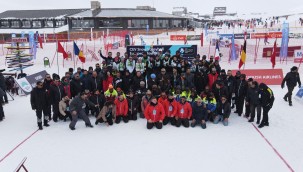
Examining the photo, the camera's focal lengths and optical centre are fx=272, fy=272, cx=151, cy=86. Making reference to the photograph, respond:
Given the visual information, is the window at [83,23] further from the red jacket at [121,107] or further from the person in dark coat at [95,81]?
the red jacket at [121,107]

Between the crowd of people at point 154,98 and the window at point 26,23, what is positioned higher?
the window at point 26,23

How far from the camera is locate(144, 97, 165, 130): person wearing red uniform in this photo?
9166mm

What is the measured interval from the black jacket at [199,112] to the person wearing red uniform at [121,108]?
244 centimetres

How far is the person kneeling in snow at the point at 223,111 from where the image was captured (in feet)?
30.7

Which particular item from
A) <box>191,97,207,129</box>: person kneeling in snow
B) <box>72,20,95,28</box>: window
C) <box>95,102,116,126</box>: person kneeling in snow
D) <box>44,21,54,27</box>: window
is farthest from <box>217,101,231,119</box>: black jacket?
<box>44,21,54,27</box>: window

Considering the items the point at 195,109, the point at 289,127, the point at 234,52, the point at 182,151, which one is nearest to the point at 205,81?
the point at 195,109

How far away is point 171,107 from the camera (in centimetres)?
942

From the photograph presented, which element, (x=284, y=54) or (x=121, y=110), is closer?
(x=121, y=110)

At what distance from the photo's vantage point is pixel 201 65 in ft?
39.4

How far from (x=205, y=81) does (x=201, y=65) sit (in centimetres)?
115

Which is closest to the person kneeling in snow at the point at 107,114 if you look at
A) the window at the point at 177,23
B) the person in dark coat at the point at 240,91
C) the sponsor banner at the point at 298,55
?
the person in dark coat at the point at 240,91

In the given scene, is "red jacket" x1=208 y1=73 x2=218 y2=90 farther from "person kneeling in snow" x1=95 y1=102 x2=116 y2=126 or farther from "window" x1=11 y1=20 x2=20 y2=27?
"window" x1=11 y1=20 x2=20 y2=27

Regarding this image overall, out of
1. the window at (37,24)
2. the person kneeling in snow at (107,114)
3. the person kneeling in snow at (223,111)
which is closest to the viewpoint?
the person kneeling in snow at (223,111)

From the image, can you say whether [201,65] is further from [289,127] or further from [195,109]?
[289,127]
